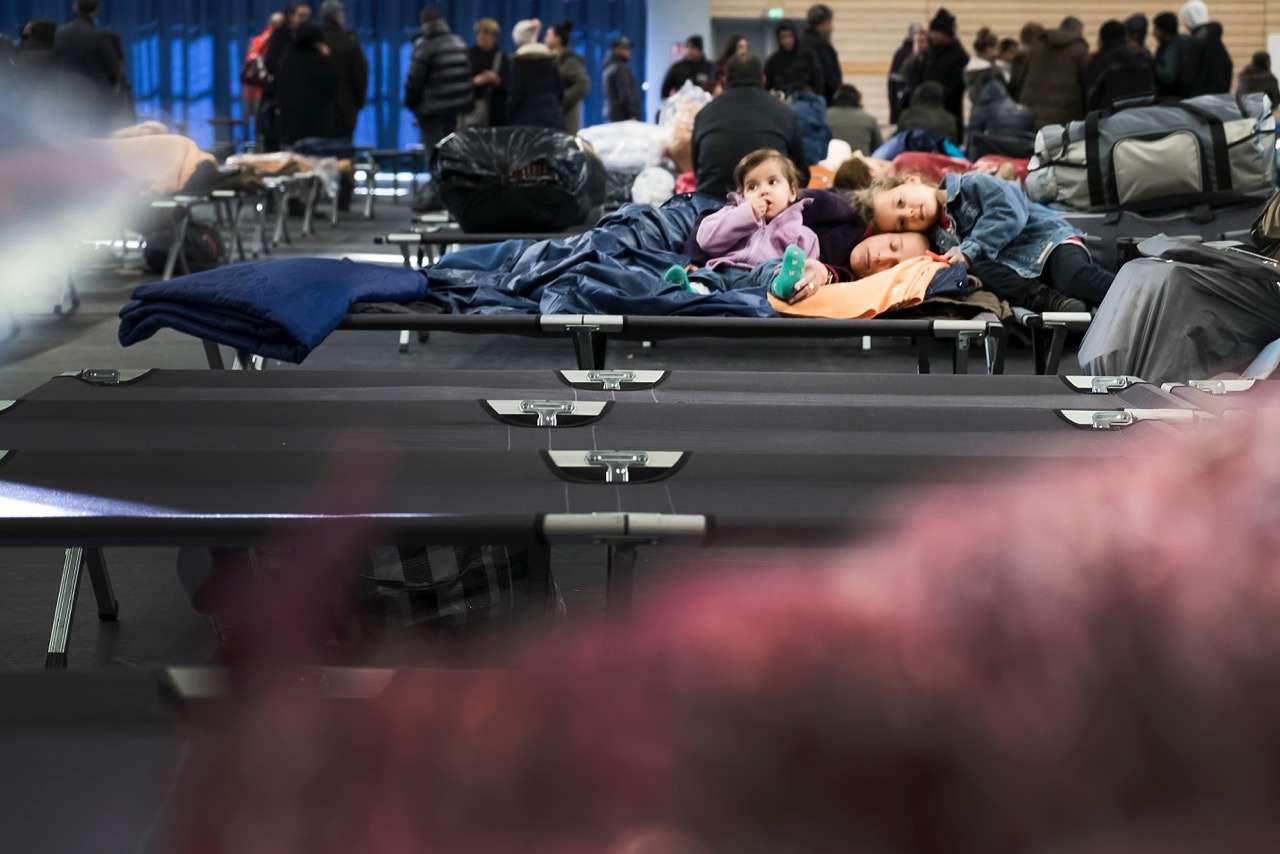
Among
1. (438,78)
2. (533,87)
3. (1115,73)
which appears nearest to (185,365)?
(533,87)

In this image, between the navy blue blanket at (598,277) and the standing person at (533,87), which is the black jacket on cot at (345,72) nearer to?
the standing person at (533,87)

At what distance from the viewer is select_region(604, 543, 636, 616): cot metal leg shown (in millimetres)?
1530

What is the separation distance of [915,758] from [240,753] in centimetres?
60

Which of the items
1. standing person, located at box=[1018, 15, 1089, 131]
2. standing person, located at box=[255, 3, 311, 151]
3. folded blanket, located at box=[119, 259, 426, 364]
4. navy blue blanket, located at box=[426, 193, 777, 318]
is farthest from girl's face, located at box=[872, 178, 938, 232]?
standing person, located at box=[255, 3, 311, 151]

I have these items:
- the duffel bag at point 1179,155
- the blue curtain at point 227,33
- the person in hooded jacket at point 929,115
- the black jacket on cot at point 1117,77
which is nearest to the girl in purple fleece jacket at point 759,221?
the duffel bag at point 1179,155

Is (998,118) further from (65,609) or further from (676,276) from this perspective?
(65,609)

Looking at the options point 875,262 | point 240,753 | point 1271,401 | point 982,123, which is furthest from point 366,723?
point 982,123

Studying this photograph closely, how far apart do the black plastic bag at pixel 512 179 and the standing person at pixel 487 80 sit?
14.2 ft

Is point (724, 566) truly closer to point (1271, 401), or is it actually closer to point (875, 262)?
point (1271, 401)

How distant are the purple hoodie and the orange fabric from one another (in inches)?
11.2

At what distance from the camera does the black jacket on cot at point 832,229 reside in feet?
12.6

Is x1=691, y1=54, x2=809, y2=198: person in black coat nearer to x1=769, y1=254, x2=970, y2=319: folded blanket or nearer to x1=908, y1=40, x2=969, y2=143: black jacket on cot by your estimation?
x1=769, y1=254, x2=970, y2=319: folded blanket

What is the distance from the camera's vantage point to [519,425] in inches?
80.2

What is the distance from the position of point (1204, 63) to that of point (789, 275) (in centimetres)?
587
